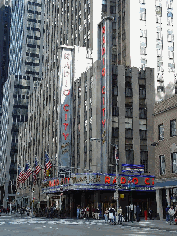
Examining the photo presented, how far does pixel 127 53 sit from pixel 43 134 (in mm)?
29401

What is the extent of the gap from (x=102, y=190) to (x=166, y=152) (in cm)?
1972

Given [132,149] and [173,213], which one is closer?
[173,213]

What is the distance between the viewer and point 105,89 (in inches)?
2552

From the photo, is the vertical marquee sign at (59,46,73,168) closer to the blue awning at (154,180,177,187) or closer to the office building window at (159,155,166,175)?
the blue awning at (154,180,177,187)

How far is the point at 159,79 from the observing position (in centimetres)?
7956

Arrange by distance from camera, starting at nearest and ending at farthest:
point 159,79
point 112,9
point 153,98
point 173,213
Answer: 1. point 173,213
2. point 153,98
3. point 159,79
4. point 112,9

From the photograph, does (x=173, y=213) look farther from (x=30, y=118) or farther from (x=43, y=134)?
(x=30, y=118)

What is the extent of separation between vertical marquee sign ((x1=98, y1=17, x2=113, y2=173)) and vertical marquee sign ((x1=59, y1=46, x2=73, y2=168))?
10855mm

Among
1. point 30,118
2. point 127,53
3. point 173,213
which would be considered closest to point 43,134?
point 30,118

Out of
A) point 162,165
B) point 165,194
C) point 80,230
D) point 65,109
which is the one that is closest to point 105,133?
point 65,109

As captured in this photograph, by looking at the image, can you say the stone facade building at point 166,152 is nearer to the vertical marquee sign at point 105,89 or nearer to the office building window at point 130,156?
the office building window at point 130,156

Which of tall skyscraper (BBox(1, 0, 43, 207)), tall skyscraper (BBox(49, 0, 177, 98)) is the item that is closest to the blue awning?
tall skyscraper (BBox(49, 0, 177, 98))

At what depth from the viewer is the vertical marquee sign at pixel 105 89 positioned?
6291 cm

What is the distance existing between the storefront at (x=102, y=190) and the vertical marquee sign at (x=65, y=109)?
21.7 ft
